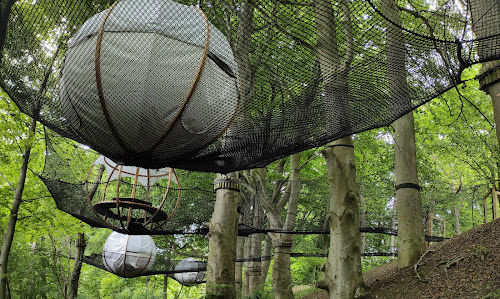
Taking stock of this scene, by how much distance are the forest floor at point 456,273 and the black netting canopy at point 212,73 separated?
3190 millimetres

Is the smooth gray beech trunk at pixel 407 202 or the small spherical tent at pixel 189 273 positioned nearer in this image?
the smooth gray beech trunk at pixel 407 202

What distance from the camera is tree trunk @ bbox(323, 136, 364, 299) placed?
5.59 meters

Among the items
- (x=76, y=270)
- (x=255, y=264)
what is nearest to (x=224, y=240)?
(x=76, y=270)

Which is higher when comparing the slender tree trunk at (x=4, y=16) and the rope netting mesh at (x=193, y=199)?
the slender tree trunk at (x=4, y=16)

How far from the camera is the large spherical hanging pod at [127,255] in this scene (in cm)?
832

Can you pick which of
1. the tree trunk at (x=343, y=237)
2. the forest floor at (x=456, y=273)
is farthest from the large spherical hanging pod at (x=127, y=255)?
the forest floor at (x=456, y=273)

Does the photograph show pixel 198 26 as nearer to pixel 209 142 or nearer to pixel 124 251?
pixel 209 142

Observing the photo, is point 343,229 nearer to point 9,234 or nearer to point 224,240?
point 224,240

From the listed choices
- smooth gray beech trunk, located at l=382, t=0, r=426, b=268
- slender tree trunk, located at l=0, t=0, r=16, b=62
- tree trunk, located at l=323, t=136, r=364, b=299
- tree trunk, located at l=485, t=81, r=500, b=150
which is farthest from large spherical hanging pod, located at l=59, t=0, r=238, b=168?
smooth gray beech trunk, located at l=382, t=0, r=426, b=268

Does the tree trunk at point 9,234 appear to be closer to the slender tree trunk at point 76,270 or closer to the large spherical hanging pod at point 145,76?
the slender tree trunk at point 76,270

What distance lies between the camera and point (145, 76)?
1.62 metres

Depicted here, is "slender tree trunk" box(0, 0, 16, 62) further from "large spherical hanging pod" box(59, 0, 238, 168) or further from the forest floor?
the forest floor

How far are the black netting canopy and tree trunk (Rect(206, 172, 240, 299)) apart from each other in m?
2.04

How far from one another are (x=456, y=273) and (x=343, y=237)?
5.38 feet
